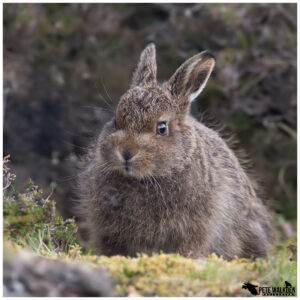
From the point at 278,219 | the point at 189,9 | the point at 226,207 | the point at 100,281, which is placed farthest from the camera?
the point at 189,9

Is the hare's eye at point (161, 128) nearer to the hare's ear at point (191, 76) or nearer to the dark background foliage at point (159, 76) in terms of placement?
the hare's ear at point (191, 76)

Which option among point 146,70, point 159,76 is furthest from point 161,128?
point 159,76

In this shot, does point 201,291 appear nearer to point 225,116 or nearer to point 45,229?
point 45,229

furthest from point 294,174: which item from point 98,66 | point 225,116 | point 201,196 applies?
point 201,196

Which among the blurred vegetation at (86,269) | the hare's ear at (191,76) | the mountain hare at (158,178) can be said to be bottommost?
the blurred vegetation at (86,269)

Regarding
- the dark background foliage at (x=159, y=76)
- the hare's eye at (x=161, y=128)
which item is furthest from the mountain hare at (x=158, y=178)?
the dark background foliage at (x=159, y=76)

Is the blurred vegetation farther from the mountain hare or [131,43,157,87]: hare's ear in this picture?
[131,43,157,87]: hare's ear
